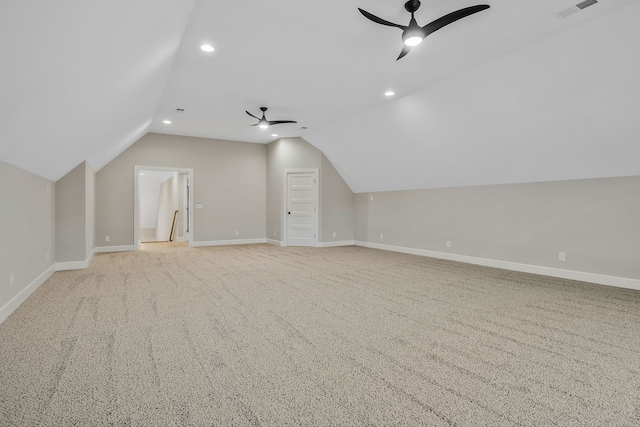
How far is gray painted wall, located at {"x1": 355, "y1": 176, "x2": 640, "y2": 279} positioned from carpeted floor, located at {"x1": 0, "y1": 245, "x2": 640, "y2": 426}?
2.00 ft

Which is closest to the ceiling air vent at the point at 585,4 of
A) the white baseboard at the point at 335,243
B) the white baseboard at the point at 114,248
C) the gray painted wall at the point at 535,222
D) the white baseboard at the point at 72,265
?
the gray painted wall at the point at 535,222

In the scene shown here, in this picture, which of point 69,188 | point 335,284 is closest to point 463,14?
point 335,284

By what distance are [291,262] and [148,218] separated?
1141cm

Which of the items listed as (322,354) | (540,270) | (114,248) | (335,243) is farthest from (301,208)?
(322,354)

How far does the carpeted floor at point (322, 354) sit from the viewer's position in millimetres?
1736

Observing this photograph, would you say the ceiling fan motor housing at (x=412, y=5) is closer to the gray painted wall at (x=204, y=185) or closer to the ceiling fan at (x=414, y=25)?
the ceiling fan at (x=414, y=25)

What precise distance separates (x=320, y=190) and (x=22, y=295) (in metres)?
6.06

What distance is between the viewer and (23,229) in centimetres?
385

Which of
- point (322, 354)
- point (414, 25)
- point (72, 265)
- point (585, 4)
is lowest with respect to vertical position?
point (322, 354)

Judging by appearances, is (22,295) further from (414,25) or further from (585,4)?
(585,4)

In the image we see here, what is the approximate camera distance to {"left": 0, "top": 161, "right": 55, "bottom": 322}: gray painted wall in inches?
128

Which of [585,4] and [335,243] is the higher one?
[585,4]

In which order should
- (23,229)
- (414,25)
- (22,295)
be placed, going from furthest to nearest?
(23,229)
(22,295)
(414,25)

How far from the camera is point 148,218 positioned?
592 inches
